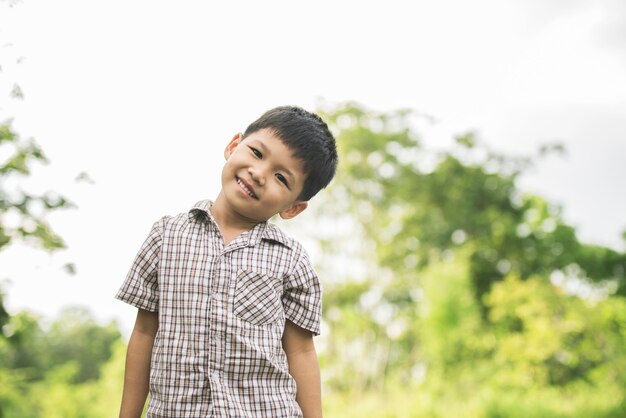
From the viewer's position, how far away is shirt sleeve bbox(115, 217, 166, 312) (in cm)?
146

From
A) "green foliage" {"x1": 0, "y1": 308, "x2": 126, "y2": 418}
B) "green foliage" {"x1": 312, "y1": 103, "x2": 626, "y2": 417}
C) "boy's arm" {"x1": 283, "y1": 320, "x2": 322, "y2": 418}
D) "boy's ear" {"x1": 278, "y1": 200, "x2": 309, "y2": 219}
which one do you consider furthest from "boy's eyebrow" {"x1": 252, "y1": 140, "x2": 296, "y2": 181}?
"green foliage" {"x1": 312, "y1": 103, "x2": 626, "y2": 417}

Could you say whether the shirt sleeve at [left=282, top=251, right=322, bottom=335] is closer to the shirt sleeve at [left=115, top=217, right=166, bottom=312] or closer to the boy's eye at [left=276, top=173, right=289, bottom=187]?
the boy's eye at [left=276, top=173, right=289, bottom=187]

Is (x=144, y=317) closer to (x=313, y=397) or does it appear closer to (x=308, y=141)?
(x=313, y=397)

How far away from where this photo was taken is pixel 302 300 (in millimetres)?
1537

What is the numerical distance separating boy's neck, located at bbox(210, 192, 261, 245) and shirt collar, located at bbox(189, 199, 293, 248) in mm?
21

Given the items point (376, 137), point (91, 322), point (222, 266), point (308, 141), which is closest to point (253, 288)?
point (222, 266)

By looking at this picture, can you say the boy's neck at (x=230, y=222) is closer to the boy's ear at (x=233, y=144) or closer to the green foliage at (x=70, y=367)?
the boy's ear at (x=233, y=144)

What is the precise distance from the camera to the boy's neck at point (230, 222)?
60.7 inches

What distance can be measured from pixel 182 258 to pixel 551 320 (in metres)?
11.6

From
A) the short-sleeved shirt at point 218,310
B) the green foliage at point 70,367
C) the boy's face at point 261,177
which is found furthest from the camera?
the green foliage at point 70,367

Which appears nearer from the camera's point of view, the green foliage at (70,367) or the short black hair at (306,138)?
the short black hair at (306,138)

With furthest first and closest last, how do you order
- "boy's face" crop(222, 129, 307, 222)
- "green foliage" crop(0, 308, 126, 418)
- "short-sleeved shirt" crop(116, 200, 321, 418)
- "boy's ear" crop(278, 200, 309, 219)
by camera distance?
"green foliage" crop(0, 308, 126, 418) < "boy's ear" crop(278, 200, 309, 219) < "boy's face" crop(222, 129, 307, 222) < "short-sleeved shirt" crop(116, 200, 321, 418)

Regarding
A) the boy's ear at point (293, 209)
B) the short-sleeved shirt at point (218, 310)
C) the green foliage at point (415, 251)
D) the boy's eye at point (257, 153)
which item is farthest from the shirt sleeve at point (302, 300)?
the green foliage at point (415, 251)

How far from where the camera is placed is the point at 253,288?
145cm
